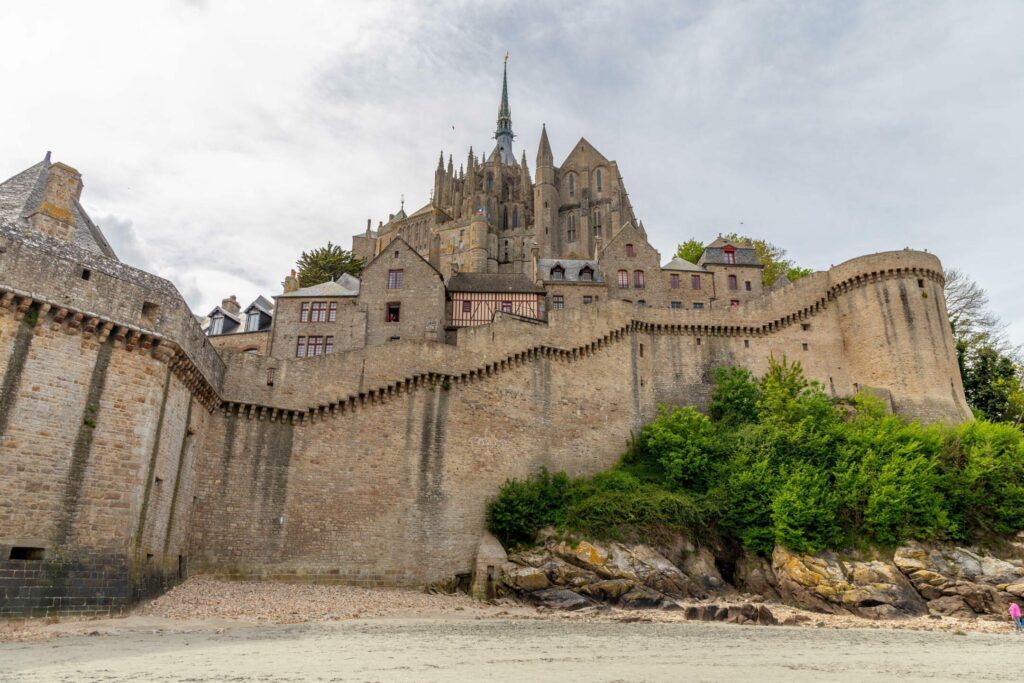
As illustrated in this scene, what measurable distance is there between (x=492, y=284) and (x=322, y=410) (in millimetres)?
17196

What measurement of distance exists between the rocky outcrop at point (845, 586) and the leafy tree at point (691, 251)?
95.5 ft

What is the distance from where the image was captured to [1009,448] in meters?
26.0

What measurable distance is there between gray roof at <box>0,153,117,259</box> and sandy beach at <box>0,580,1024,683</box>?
10.5 m

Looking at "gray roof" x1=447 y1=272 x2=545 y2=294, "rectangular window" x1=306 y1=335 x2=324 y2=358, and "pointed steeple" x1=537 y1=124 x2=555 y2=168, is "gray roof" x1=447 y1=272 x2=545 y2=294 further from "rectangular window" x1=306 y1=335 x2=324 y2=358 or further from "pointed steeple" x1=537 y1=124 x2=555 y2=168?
"pointed steeple" x1=537 y1=124 x2=555 y2=168

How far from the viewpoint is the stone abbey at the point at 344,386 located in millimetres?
15000

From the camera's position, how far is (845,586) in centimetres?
2216

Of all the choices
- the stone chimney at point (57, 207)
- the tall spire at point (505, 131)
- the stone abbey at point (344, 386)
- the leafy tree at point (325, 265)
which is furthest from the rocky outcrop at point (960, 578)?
the tall spire at point (505, 131)

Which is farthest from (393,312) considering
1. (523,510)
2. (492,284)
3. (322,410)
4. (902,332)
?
(902,332)

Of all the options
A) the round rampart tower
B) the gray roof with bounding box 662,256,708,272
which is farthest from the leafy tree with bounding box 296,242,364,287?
the round rampart tower

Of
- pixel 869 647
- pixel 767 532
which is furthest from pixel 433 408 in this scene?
pixel 869 647

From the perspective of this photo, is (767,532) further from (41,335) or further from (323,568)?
(41,335)

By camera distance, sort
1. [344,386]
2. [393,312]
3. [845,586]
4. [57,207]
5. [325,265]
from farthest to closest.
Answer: [325,265] < [393,312] < [344,386] < [845,586] < [57,207]

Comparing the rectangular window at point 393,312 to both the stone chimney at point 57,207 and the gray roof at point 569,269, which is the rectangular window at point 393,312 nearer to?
the gray roof at point 569,269

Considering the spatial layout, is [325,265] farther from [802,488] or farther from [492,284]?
[802,488]
